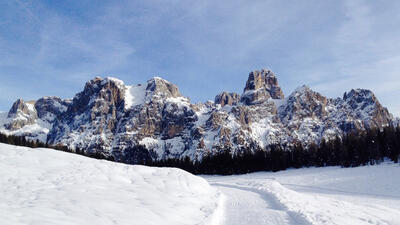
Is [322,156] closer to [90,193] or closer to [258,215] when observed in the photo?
[258,215]

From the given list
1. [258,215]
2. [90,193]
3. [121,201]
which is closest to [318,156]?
[258,215]

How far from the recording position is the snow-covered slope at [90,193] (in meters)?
11.8

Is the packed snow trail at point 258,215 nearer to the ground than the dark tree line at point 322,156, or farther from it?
nearer to the ground

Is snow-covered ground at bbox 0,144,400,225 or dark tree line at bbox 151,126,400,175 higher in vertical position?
dark tree line at bbox 151,126,400,175

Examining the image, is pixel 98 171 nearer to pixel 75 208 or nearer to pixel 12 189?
pixel 12 189

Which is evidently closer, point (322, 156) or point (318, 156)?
point (322, 156)

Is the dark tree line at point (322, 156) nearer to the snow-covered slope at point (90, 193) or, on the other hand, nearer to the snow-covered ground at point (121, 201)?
the snow-covered ground at point (121, 201)

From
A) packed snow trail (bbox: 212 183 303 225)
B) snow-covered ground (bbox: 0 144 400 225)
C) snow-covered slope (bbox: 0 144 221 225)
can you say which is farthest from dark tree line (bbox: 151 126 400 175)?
snow-covered slope (bbox: 0 144 221 225)

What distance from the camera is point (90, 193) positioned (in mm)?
16594

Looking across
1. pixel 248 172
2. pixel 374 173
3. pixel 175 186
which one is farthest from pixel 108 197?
pixel 248 172

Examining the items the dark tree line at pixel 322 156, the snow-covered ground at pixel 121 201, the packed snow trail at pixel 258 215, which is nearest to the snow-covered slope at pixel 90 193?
the snow-covered ground at pixel 121 201

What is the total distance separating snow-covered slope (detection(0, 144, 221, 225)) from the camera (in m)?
11.8

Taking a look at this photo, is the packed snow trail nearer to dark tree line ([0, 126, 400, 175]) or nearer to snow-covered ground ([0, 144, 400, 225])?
snow-covered ground ([0, 144, 400, 225])

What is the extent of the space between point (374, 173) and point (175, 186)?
167 feet
